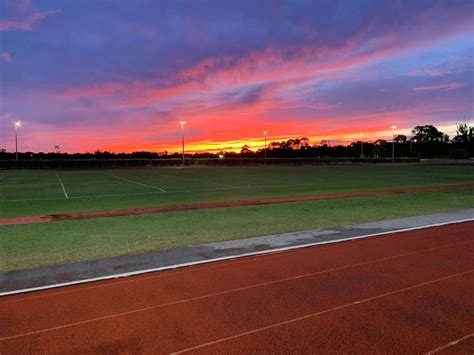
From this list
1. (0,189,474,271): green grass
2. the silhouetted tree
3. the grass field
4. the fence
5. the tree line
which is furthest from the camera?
the silhouetted tree

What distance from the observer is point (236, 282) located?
6.61 meters

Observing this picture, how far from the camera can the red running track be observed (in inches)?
179

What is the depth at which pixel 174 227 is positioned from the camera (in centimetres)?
1176

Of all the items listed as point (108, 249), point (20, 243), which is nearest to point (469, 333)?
point (108, 249)

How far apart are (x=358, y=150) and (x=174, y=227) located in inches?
6388

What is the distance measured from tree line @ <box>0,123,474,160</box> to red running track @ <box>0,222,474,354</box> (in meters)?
117

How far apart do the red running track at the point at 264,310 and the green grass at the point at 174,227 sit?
2.41 m

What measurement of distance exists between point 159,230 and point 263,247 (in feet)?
12.1

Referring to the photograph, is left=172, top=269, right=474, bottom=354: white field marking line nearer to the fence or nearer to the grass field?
the grass field

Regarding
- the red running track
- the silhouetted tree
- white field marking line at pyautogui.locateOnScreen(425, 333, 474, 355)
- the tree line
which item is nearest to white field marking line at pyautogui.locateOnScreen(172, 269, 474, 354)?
the red running track

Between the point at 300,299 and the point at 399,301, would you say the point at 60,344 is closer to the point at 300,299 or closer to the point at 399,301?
the point at 300,299

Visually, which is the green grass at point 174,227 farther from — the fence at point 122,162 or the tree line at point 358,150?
the tree line at point 358,150

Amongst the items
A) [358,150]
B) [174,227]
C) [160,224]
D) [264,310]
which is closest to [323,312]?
[264,310]

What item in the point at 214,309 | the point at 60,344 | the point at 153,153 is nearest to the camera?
the point at 60,344
